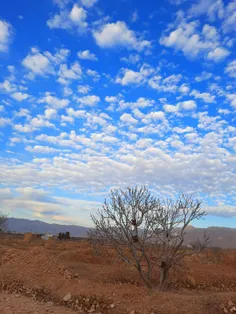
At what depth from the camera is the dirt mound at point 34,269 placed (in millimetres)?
12409

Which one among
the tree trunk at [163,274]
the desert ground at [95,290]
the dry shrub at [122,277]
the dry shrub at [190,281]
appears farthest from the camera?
the dry shrub at [190,281]

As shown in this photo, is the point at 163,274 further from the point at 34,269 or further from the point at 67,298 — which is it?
the point at 34,269

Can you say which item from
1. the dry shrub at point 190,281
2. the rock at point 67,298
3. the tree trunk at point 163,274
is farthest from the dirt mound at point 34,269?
the dry shrub at point 190,281

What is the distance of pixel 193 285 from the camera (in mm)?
15438

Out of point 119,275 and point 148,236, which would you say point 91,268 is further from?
point 148,236

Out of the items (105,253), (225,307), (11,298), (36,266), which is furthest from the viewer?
(105,253)

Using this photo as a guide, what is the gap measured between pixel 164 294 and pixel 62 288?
3.73 metres

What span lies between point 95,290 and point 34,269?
13.3ft

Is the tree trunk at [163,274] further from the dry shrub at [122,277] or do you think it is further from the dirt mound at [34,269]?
the dirt mound at [34,269]

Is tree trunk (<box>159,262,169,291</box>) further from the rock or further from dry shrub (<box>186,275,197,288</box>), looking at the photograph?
dry shrub (<box>186,275,197,288</box>)

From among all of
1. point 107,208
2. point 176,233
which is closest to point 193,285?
point 176,233

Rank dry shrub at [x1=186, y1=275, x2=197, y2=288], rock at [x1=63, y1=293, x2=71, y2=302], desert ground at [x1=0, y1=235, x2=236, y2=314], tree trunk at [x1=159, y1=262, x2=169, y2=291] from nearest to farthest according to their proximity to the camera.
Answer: desert ground at [x1=0, y1=235, x2=236, y2=314], rock at [x1=63, y1=293, x2=71, y2=302], tree trunk at [x1=159, y1=262, x2=169, y2=291], dry shrub at [x1=186, y1=275, x2=197, y2=288]

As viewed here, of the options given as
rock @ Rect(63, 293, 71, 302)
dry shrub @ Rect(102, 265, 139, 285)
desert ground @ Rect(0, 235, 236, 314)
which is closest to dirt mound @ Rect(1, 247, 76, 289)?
desert ground @ Rect(0, 235, 236, 314)

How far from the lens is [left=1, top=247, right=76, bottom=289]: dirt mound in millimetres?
12409
